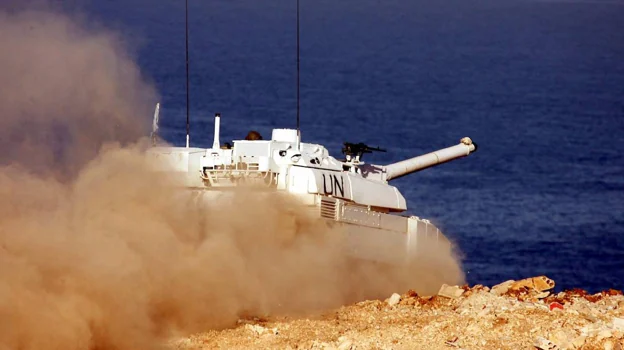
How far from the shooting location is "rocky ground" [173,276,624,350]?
103ft

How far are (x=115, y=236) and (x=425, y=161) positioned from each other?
17021 millimetres

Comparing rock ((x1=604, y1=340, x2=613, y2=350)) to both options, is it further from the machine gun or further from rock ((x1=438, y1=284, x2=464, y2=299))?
the machine gun

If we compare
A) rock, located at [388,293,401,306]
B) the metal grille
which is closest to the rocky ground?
rock, located at [388,293,401,306]

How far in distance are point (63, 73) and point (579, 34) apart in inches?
4315

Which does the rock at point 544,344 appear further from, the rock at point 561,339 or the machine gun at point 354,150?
the machine gun at point 354,150

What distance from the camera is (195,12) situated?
455 ft

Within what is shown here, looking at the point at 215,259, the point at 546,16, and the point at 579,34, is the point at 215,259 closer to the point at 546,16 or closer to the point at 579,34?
the point at 579,34

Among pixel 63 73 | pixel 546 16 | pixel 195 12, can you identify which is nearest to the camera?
pixel 63 73

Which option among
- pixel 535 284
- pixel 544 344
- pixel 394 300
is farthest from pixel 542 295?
pixel 544 344

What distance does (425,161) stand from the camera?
48.7 meters

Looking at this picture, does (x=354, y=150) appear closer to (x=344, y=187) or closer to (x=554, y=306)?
(x=344, y=187)

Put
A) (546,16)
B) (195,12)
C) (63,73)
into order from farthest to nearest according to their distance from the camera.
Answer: (546,16) < (195,12) < (63,73)

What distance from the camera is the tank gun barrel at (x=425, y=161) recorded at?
46.6 meters

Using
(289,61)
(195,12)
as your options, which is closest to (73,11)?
(289,61)
